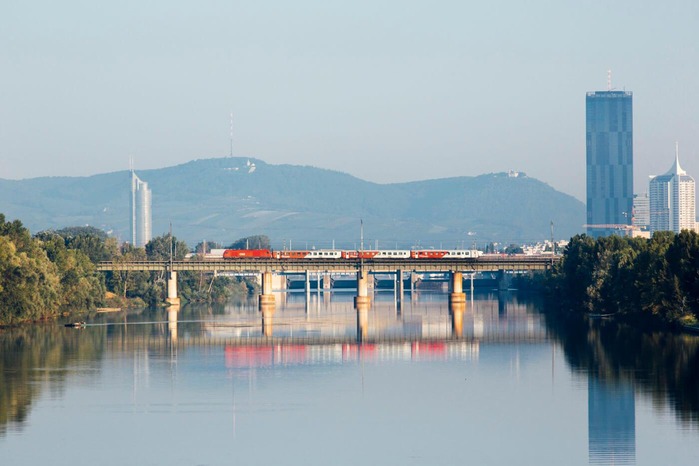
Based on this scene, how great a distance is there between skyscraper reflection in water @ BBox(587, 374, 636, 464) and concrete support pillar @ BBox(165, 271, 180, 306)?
312 ft

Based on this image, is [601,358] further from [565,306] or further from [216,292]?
[216,292]

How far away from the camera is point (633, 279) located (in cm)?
11019

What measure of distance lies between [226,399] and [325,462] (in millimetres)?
16719

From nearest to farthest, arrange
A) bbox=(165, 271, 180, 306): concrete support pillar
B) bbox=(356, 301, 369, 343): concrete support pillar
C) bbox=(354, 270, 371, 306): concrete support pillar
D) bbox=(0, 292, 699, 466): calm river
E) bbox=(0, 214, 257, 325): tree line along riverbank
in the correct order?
bbox=(0, 292, 699, 466): calm river → bbox=(356, 301, 369, 343): concrete support pillar → bbox=(0, 214, 257, 325): tree line along riverbank → bbox=(165, 271, 180, 306): concrete support pillar → bbox=(354, 270, 371, 306): concrete support pillar

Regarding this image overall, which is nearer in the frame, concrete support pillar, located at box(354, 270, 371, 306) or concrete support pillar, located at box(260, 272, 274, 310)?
concrete support pillar, located at box(260, 272, 274, 310)

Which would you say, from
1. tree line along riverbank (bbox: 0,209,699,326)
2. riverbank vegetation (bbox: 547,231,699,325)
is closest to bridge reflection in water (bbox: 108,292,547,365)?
riverbank vegetation (bbox: 547,231,699,325)

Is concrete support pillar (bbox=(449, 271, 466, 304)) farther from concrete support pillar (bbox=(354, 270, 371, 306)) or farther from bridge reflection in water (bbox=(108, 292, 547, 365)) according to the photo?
bridge reflection in water (bbox=(108, 292, 547, 365))

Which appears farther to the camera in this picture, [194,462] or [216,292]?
[216,292]

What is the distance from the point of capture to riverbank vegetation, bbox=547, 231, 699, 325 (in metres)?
97.2

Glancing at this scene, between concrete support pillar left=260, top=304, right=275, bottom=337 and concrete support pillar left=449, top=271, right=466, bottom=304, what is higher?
concrete support pillar left=449, top=271, right=466, bottom=304

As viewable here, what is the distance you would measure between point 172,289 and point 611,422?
10898cm

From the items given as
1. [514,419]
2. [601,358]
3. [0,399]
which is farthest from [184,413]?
[601,358]

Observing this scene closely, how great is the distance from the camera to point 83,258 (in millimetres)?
142375

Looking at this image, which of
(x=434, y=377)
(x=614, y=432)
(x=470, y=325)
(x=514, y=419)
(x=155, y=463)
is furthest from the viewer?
(x=470, y=325)
